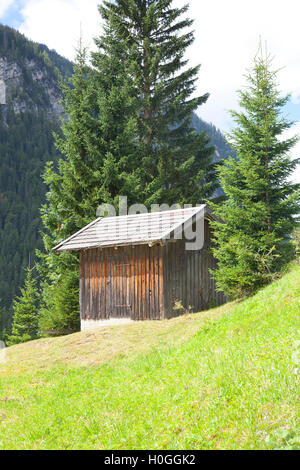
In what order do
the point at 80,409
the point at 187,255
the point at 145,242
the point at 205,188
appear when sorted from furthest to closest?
1. the point at 205,188
2. the point at 187,255
3. the point at 145,242
4. the point at 80,409

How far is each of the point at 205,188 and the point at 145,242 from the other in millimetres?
11241

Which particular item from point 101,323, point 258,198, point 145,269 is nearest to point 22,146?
point 101,323

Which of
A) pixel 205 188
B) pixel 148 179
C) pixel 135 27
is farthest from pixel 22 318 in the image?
pixel 135 27

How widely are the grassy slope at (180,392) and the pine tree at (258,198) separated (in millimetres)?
1990

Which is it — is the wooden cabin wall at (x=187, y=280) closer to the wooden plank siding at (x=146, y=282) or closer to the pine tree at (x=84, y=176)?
the wooden plank siding at (x=146, y=282)

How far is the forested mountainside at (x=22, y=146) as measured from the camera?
368 feet

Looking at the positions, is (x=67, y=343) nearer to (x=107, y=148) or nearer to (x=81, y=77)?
(x=107, y=148)

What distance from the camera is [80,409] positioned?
6867 mm

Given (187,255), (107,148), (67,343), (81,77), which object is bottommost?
(67,343)

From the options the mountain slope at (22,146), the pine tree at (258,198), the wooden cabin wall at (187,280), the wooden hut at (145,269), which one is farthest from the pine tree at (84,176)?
the mountain slope at (22,146)

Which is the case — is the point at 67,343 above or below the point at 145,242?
below

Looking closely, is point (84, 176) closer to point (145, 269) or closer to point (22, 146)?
point (145, 269)
